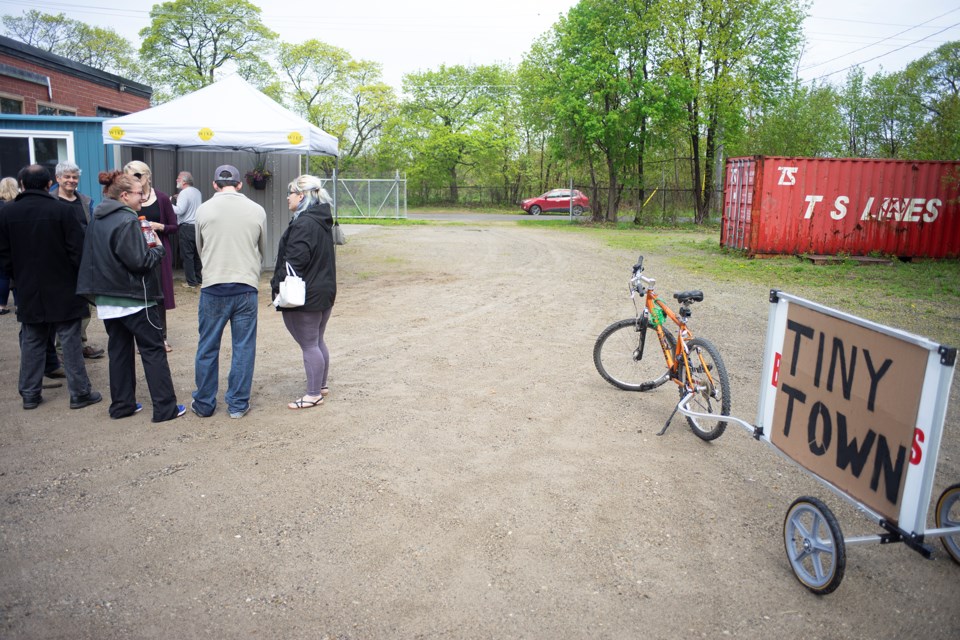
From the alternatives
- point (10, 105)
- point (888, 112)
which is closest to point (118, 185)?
point (10, 105)

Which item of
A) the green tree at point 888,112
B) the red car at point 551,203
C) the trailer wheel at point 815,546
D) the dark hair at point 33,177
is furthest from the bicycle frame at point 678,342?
the green tree at point 888,112

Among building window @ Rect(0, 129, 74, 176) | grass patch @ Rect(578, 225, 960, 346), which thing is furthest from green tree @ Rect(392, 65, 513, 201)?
building window @ Rect(0, 129, 74, 176)

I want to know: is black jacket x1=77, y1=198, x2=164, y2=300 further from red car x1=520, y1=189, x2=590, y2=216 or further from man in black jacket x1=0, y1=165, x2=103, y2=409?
red car x1=520, y1=189, x2=590, y2=216

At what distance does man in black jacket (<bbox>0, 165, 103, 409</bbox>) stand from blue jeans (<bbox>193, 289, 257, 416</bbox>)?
43.7 inches

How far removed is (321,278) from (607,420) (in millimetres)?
2579

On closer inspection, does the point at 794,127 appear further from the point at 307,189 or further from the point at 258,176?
the point at 307,189

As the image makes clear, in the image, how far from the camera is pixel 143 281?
536 cm

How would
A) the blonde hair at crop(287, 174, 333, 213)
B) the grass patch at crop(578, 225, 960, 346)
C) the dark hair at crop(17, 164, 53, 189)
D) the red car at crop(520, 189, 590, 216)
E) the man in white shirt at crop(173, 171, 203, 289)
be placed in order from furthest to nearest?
the red car at crop(520, 189, 590, 216)
the man in white shirt at crop(173, 171, 203, 289)
the grass patch at crop(578, 225, 960, 346)
the dark hair at crop(17, 164, 53, 189)
the blonde hair at crop(287, 174, 333, 213)

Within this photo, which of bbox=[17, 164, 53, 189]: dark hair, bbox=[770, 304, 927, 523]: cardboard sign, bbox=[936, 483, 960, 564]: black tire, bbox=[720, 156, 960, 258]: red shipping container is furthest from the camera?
bbox=[720, 156, 960, 258]: red shipping container

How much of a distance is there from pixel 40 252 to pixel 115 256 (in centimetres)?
91

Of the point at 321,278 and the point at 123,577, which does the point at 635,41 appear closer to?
the point at 321,278

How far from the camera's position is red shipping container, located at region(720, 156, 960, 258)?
16609 mm

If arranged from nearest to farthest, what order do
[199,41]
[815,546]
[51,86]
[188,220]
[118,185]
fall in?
1. [815,546]
2. [118,185]
3. [188,220]
4. [51,86]
5. [199,41]

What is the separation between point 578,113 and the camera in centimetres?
2844
